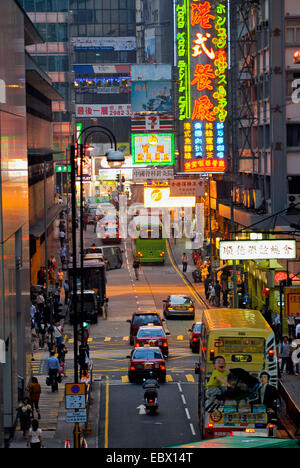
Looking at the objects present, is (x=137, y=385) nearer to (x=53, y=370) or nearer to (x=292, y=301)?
(x=53, y=370)

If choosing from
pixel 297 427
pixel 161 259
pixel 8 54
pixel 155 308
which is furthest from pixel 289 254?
pixel 161 259

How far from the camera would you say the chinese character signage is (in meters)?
65.2

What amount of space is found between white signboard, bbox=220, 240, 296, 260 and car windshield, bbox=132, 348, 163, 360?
4.29 meters

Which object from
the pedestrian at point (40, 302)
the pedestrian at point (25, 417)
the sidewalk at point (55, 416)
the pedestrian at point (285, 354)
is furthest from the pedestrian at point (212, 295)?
the pedestrian at point (25, 417)

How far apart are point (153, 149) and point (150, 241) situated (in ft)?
25.0

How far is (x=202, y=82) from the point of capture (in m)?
65.8

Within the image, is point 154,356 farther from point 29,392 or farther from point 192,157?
point 192,157

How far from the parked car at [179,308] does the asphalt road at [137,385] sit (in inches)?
18.5

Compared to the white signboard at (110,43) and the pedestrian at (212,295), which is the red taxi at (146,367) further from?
the white signboard at (110,43)

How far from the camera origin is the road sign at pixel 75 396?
75.0 feet

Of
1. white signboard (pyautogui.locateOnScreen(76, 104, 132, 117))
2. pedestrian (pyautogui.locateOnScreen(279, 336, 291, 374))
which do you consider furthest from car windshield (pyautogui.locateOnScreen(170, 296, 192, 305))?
white signboard (pyautogui.locateOnScreen(76, 104, 132, 117))

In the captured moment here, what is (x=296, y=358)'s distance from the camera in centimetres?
3578

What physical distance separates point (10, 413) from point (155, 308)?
31520 mm

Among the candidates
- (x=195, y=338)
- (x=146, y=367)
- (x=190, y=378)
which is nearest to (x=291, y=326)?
(x=195, y=338)
